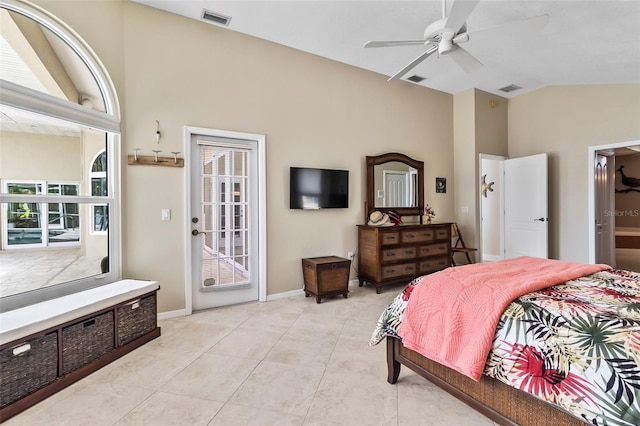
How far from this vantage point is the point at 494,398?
150cm

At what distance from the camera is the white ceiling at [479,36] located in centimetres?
297

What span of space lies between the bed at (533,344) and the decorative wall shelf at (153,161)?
2.67 m

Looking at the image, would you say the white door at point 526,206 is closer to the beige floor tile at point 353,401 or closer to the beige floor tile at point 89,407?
the beige floor tile at point 353,401

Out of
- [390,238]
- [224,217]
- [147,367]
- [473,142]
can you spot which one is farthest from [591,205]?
[147,367]

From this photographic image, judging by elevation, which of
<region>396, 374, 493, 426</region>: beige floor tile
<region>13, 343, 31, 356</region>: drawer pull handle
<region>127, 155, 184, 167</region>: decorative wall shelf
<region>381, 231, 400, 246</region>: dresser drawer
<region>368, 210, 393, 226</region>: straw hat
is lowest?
<region>396, 374, 493, 426</region>: beige floor tile

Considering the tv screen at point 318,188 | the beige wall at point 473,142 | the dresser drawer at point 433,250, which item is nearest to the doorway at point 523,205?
the beige wall at point 473,142

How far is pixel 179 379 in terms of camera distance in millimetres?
2143

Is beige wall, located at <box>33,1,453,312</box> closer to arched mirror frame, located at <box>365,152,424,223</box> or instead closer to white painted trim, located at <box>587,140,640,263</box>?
arched mirror frame, located at <box>365,152,424,223</box>

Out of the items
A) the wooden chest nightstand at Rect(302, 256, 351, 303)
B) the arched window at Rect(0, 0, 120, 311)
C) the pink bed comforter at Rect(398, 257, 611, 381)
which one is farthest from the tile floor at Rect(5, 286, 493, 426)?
the arched window at Rect(0, 0, 120, 311)

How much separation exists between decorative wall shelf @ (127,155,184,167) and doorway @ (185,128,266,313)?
94mm

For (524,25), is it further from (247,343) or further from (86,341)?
(86,341)

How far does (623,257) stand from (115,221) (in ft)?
29.4

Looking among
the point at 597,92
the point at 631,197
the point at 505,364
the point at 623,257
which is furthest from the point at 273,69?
the point at 631,197

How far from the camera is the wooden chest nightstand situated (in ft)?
12.4
